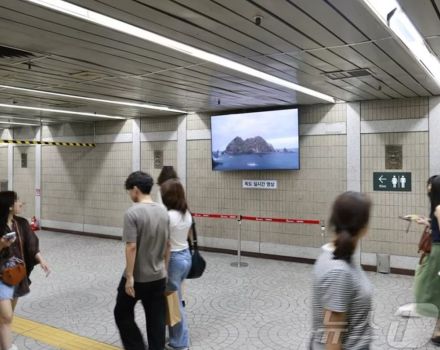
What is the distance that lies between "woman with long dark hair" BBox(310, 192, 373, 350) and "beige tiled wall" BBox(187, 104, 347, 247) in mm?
5171

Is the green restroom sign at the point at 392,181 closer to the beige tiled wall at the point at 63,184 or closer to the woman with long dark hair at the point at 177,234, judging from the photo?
the woman with long dark hair at the point at 177,234

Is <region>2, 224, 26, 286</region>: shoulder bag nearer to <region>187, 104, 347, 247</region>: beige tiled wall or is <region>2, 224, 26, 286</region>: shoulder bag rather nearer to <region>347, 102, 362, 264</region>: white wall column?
<region>187, 104, 347, 247</region>: beige tiled wall

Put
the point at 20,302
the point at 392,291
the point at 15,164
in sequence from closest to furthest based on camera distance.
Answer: the point at 20,302
the point at 392,291
the point at 15,164

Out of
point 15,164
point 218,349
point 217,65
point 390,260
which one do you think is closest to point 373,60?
point 217,65

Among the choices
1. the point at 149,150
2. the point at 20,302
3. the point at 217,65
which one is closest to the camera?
the point at 217,65

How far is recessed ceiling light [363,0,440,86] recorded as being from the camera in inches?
102

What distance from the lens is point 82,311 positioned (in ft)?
14.9

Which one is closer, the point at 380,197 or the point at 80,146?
the point at 380,197

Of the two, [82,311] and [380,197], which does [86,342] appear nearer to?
[82,311]

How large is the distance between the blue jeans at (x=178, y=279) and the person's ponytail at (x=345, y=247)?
202 centimetres

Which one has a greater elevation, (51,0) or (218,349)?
(51,0)

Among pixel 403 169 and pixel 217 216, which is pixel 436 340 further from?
pixel 217 216

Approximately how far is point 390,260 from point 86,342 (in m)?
4.45

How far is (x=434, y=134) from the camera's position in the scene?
579 cm
